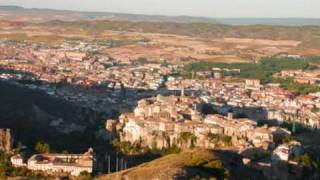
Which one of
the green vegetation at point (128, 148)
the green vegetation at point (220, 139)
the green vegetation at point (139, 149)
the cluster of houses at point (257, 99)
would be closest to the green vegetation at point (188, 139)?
the green vegetation at point (139, 149)

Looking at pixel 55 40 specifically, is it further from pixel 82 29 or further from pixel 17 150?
pixel 17 150

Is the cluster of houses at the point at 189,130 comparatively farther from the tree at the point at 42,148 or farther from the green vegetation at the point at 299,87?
the green vegetation at the point at 299,87

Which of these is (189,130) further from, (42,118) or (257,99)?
(257,99)

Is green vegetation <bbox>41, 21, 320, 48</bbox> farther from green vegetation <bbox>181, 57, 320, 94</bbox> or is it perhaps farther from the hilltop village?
the hilltop village

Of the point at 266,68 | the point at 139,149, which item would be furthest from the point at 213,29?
the point at 139,149

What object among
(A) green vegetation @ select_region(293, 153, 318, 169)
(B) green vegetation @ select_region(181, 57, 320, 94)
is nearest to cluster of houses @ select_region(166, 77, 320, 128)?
(B) green vegetation @ select_region(181, 57, 320, 94)
